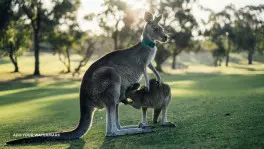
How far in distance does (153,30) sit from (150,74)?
37132 millimetres

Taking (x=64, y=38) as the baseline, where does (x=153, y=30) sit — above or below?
above

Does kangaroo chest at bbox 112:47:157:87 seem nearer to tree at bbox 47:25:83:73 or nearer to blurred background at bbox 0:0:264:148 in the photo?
blurred background at bbox 0:0:264:148

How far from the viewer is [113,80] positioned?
7293 millimetres

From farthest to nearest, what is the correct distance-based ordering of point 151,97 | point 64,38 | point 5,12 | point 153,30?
1. point 64,38
2. point 5,12
3. point 153,30
4. point 151,97

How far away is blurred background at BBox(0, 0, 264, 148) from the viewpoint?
696 cm

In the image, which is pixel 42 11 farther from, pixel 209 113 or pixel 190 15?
pixel 209 113

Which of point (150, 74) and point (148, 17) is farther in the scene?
point (150, 74)

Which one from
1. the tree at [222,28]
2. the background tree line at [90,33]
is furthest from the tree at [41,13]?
the tree at [222,28]

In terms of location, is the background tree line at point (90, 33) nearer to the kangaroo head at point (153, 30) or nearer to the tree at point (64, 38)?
the tree at point (64, 38)

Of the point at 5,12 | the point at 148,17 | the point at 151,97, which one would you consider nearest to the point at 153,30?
the point at 148,17

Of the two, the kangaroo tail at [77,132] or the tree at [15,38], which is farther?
the tree at [15,38]

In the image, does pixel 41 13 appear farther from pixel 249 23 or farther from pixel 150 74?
pixel 249 23

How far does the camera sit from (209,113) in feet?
30.6

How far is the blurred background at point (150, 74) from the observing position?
696 centimetres
